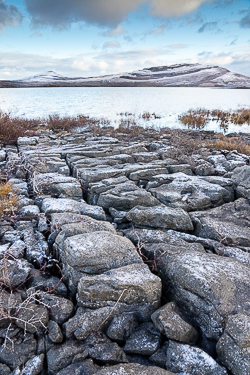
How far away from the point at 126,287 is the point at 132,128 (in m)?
15.1

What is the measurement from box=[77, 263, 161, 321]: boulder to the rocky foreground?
0.01 m

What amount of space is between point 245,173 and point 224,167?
205cm

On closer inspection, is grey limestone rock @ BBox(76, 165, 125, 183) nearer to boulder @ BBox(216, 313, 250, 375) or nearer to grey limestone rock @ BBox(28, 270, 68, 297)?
grey limestone rock @ BBox(28, 270, 68, 297)

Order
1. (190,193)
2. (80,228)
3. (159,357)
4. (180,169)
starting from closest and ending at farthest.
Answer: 1. (159,357)
2. (80,228)
3. (190,193)
4. (180,169)

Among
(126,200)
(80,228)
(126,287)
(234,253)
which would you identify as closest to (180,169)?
(126,200)

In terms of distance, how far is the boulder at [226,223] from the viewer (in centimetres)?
473

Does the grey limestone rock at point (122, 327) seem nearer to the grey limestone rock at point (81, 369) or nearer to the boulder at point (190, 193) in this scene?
the grey limestone rock at point (81, 369)

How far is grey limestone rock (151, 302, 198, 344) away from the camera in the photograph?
8.97 feet

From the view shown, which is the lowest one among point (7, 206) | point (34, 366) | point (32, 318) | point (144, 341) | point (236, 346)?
point (34, 366)

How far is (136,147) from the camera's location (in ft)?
34.2

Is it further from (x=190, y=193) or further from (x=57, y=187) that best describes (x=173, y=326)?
(x=57, y=187)

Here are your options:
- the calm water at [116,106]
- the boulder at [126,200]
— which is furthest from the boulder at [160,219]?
the calm water at [116,106]

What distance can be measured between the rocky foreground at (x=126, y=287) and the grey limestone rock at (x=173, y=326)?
0.01m

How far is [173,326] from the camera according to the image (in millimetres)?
2754
